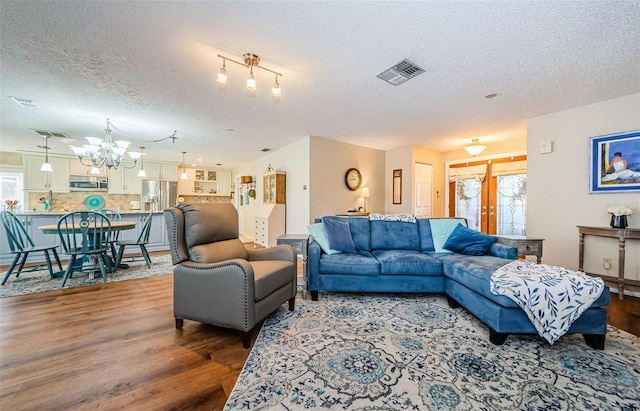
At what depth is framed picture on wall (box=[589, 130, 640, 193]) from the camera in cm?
305

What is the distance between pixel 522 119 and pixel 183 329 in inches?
211

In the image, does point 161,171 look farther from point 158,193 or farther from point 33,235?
point 33,235

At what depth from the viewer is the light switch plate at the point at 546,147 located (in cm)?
371

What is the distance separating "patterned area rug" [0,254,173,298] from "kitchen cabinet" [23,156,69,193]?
363 centimetres

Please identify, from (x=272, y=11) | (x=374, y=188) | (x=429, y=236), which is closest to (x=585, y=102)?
(x=429, y=236)

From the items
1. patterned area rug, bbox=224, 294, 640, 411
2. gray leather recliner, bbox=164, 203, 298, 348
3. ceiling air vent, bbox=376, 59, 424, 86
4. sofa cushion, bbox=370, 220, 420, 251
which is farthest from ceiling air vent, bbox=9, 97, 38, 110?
sofa cushion, bbox=370, 220, 420, 251

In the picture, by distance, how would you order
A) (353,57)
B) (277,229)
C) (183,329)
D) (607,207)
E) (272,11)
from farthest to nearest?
(277,229)
(607,207)
(353,57)
(183,329)
(272,11)

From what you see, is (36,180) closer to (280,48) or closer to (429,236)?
(280,48)

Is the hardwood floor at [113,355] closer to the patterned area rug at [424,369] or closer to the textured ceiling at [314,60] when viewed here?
the patterned area rug at [424,369]

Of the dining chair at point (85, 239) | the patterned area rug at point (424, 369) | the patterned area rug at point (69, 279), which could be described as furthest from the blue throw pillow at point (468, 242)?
the dining chair at point (85, 239)

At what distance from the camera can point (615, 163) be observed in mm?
3174

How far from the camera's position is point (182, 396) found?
1.37 metres

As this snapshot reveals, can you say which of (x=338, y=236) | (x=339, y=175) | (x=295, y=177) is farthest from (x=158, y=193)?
(x=338, y=236)

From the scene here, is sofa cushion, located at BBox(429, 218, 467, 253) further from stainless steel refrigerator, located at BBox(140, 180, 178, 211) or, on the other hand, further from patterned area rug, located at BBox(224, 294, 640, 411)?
stainless steel refrigerator, located at BBox(140, 180, 178, 211)
